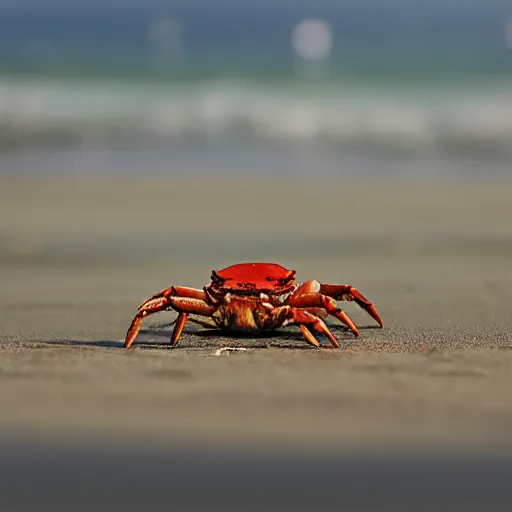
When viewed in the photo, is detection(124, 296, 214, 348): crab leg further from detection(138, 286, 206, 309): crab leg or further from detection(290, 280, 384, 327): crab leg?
detection(290, 280, 384, 327): crab leg

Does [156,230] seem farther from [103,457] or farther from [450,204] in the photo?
[103,457]

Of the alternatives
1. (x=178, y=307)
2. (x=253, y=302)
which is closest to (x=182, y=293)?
(x=178, y=307)

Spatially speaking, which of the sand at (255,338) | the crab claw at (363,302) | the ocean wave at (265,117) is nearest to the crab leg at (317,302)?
the sand at (255,338)

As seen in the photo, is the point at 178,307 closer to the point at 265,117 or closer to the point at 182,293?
the point at 182,293

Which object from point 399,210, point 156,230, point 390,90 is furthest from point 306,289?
point 390,90

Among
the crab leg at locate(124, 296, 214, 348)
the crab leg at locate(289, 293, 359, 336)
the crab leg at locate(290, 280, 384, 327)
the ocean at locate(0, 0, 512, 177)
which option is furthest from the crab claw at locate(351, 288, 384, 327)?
the ocean at locate(0, 0, 512, 177)
